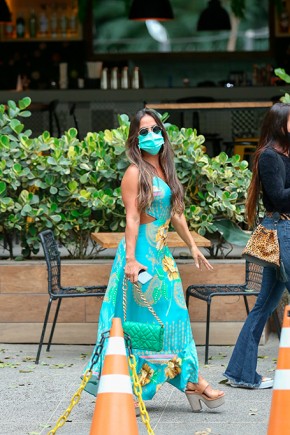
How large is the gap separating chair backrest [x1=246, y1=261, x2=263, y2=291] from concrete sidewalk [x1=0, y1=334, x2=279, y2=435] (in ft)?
1.54

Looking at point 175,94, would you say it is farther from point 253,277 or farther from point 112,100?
point 253,277

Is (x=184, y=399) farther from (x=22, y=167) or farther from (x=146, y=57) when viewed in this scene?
(x=146, y=57)

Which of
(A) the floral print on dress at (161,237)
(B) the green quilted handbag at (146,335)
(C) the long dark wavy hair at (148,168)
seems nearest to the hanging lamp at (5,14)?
(C) the long dark wavy hair at (148,168)

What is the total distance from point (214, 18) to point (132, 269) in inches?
501

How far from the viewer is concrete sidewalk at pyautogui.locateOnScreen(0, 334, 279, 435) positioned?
588 centimetres

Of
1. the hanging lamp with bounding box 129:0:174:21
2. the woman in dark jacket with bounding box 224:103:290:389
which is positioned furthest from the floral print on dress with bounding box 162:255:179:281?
the hanging lamp with bounding box 129:0:174:21

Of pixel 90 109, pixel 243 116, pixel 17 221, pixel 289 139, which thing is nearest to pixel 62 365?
pixel 17 221

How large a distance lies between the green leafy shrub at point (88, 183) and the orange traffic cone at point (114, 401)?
359 centimetres

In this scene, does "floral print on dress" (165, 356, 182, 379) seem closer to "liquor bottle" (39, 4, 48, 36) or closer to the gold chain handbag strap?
the gold chain handbag strap

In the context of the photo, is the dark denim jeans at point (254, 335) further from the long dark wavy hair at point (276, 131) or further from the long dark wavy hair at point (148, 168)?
the long dark wavy hair at point (148, 168)

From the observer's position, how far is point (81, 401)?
6.52m

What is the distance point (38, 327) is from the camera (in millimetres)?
8234

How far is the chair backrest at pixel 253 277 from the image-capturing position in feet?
25.6

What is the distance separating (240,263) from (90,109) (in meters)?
8.36
